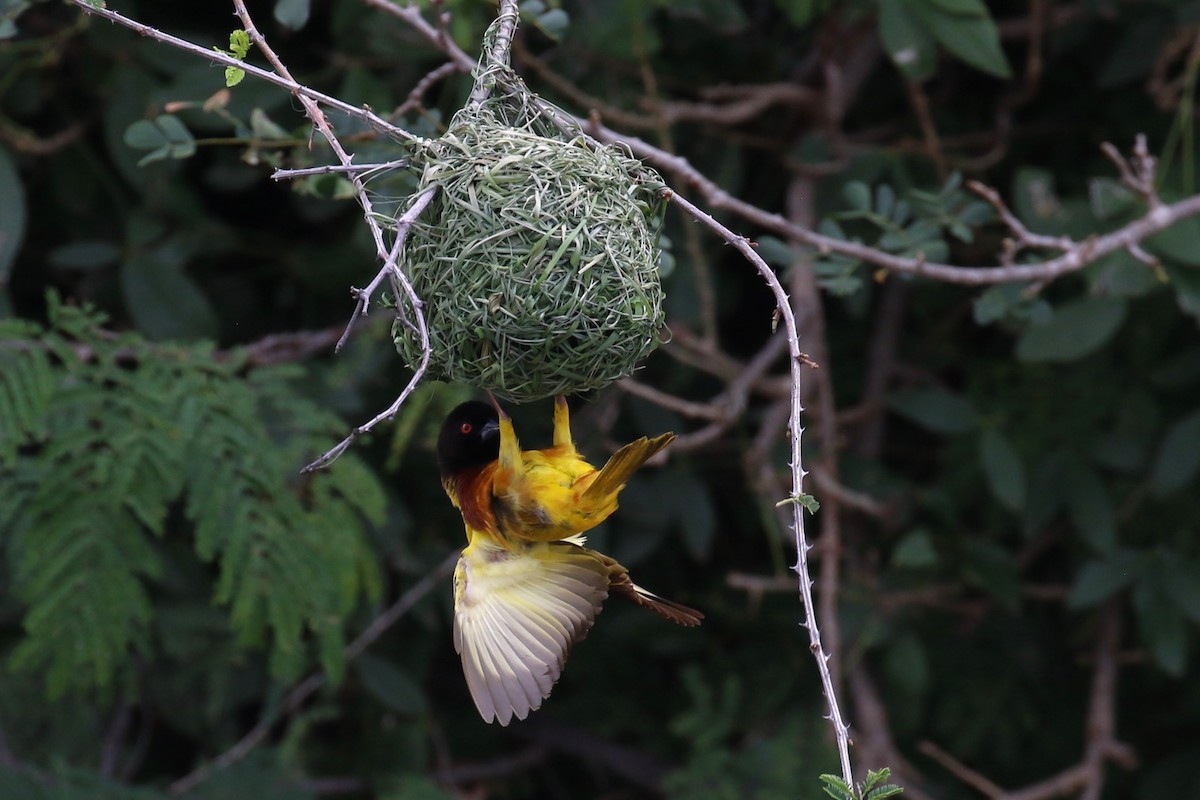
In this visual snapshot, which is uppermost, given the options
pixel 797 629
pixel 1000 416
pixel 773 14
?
pixel 773 14

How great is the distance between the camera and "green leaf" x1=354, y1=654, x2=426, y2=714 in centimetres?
384

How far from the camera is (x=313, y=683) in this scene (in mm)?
3846

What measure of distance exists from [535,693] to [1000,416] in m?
2.04

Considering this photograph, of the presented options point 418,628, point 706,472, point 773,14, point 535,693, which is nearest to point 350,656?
point 418,628

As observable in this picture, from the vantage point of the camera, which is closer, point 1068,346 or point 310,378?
point 1068,346

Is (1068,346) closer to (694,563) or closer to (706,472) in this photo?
(706,472)

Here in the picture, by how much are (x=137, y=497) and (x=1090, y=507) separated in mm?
2550

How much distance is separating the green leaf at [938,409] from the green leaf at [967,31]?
1.13 meters

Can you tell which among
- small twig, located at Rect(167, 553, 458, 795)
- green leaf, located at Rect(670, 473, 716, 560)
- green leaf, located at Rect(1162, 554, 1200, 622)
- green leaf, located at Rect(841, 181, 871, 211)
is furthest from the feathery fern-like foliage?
green leaf, located at Rect(1162, 554, 1200, 622)

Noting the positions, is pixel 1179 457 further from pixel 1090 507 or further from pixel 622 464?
pixel 622 464

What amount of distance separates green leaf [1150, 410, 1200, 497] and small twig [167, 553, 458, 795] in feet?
6.33

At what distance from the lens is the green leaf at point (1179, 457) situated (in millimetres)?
3533

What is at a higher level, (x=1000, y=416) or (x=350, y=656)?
(x=1000, y=416)

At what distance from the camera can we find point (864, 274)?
3.77 meters
